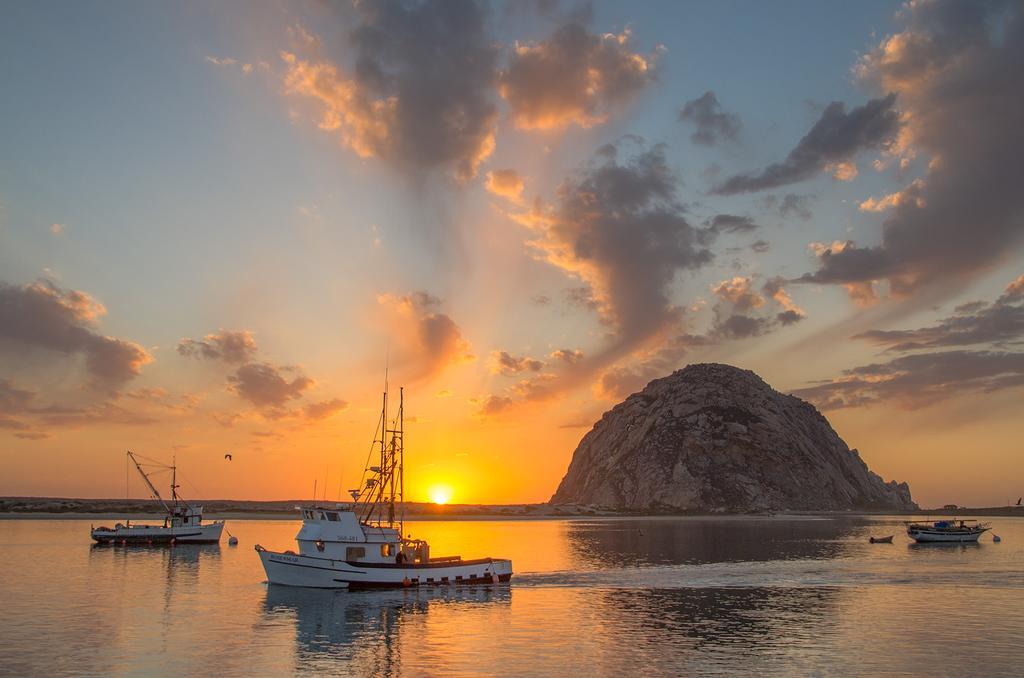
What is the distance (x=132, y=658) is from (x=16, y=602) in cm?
2341

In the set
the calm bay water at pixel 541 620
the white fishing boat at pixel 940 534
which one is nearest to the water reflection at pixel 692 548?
the calm bay water at pixel 541 620

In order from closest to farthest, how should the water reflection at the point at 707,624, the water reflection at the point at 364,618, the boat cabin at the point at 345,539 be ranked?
1. the water reflection at the point at 707,624
2. the water reflection at the point at 364,618
3. the boat cabin at the point at 345,539

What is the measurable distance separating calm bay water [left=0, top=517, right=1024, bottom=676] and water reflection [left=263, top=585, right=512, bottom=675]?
6.4 inches

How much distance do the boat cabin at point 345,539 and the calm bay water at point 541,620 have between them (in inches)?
135

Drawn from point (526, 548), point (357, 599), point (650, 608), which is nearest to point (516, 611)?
point (650, 608)

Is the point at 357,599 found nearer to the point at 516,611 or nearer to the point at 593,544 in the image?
the point at 516,611

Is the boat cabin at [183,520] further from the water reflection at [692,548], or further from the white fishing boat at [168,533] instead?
the water reflection at [692,548]

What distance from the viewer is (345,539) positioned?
213ft

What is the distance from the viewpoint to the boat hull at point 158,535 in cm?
11262

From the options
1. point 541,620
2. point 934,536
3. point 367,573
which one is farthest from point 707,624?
point 934,536

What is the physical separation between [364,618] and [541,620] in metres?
11.9

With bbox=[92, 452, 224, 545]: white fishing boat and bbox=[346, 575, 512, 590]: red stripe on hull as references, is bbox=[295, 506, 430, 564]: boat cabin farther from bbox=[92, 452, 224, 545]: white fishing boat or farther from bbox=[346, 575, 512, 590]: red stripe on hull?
bbox=[92, 452, 224, 545]: white fishing boat

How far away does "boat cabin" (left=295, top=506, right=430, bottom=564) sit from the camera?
6506 cm

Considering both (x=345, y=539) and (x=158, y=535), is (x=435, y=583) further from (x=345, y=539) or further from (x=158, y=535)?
(x=158, y=535)
